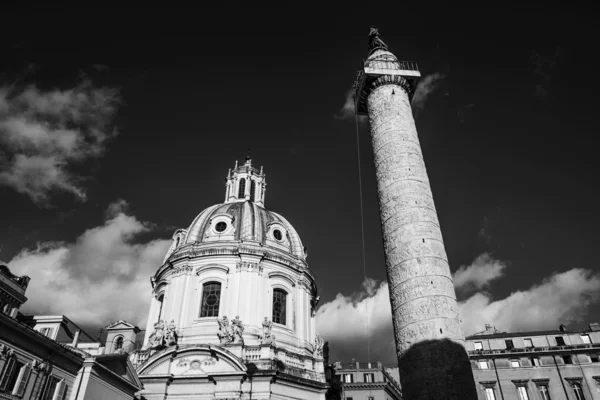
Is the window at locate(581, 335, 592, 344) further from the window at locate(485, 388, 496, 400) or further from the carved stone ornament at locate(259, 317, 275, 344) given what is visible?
the carved stone ornament at locate(259, 317, 275, 344)

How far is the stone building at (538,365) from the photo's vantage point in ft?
112

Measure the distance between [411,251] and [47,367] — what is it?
15.4 meters

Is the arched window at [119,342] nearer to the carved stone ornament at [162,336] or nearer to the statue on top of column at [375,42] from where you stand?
the carved stone ornament at [162,336]

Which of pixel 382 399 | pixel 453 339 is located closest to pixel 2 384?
pixel 453 339

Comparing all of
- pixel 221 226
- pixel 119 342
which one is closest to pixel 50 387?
pixel 119 342

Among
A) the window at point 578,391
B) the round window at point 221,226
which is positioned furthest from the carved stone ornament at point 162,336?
the window at point 578,391

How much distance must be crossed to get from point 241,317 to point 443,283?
64.1 feet

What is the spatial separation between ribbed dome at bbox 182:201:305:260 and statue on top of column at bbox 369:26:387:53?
18.2m

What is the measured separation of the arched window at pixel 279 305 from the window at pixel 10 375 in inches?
753

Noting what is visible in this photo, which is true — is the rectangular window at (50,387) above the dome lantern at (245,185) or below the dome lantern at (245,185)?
below

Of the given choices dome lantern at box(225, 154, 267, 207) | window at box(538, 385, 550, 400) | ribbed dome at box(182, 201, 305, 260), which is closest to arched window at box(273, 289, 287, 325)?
ribbed dome at box(182, 201, 305, 260)

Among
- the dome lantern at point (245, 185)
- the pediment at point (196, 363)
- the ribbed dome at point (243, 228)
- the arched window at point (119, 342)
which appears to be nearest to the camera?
the pediment at point (196, 363)

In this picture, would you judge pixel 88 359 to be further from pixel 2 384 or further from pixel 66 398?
pixel 2 384

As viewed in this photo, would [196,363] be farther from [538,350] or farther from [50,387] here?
[538,350]
